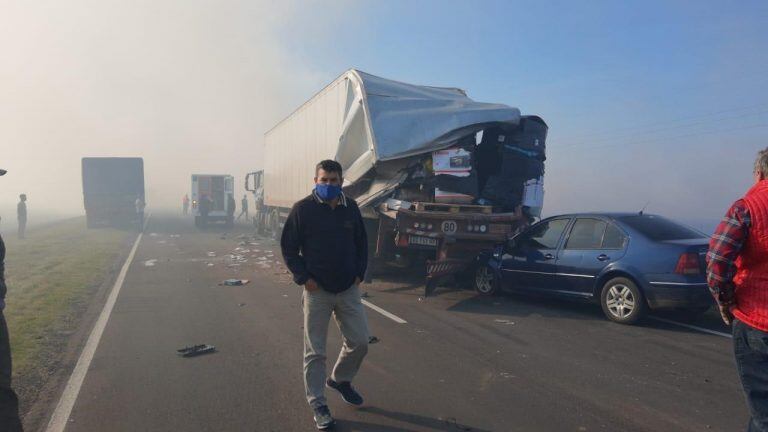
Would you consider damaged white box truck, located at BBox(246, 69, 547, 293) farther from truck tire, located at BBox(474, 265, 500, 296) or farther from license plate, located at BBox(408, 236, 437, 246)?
truck tire, located at BBox(474, 265, 500, 296)

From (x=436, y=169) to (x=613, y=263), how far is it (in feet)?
12.2

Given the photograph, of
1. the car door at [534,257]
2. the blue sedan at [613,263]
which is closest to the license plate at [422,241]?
the blue sedan at [613,263]

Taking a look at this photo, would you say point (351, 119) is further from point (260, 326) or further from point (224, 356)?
point (224, 356)

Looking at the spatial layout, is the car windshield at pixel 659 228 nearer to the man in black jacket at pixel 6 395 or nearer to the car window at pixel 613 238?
the car window at pixel 613 238

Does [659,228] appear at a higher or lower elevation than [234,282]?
higher

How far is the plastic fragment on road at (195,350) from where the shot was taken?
6.10m

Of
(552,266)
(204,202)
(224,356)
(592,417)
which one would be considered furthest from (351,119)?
(204,202)

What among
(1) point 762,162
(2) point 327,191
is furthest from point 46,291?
(1) point 762,162

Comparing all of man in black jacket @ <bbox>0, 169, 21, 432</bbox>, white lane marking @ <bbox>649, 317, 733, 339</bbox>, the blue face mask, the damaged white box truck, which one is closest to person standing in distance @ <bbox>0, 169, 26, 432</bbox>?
man in black jacket @ <bbox>0, 169, 21, 432</bbox>

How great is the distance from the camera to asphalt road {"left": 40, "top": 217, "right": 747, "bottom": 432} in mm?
4344

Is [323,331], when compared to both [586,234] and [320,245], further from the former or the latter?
[586,234]

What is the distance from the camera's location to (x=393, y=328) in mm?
7359

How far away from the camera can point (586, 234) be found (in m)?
8.30

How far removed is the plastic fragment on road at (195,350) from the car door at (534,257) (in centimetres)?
492
